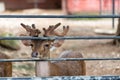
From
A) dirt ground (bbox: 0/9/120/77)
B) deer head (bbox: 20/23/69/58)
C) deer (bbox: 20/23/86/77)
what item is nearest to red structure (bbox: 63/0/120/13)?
dirt ground (bbox: 0/9/120/77)

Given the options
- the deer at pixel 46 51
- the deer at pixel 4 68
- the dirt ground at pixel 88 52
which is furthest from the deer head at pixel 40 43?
the dirt ground at pixel 88 52

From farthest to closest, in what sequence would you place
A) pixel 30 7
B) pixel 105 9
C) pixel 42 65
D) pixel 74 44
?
pixel 30 7 < pixel 105 9 < pixel 74 44 < pixel 42 65

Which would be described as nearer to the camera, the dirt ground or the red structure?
→ the dirt ground

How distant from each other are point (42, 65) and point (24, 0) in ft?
64.2

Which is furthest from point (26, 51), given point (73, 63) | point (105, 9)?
point (105, 9)

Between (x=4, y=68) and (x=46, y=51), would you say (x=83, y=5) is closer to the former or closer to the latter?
(x=4, y=68)

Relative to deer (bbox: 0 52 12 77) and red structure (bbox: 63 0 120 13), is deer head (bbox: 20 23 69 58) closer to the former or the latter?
deer (bbox: 0 52 12 77)

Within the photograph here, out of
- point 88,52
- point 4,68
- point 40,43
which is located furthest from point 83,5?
point 40,43

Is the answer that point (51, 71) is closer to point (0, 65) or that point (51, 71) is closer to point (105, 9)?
point (0, 65)

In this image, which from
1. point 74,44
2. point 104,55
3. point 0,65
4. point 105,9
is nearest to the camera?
point 0,65

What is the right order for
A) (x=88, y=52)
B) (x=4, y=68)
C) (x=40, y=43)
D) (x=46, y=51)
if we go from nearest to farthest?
(x=40, y=43) → (x=46, y=51) → (x=4, y=68) → (x=88, y=52)

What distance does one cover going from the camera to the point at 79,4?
21.0 metres

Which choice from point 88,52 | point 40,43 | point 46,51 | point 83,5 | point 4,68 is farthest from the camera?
point 83,5

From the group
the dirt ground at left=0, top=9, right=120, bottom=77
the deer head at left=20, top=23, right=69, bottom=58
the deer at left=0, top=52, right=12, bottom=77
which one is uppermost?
the deer head at left=20, top=23, right=69, bottom=58
